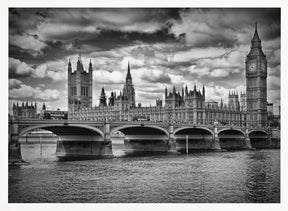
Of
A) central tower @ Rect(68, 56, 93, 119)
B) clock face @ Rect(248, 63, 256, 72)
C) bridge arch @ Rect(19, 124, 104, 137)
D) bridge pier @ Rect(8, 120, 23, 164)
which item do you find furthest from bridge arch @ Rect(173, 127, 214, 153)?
central tower @ Rect(68, 56, 93, 119)

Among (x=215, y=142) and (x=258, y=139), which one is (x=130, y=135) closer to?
(x=215, y=142)

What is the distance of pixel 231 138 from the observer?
44.5 m

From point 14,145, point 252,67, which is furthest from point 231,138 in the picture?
point 14,145

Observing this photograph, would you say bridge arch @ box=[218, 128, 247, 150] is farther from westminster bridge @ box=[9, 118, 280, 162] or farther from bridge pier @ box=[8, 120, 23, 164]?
bridge pier @ box=[8, 120, 23, 164]

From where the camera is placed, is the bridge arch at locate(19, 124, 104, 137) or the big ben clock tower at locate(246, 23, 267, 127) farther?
the big ben clock tower at locate(246, 23, 267, 127)

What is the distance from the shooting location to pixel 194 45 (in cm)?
1680

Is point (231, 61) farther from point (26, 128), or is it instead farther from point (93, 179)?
point (26, 128)

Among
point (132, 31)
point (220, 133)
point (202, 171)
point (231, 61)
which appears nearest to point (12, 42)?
point (132, 31)

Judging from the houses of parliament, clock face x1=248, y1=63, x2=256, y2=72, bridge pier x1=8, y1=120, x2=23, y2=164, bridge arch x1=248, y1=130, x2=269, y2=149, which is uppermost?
clock face x1=248, y1=63, x2=256, y2=72

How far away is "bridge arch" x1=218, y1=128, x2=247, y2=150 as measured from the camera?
43.4 m

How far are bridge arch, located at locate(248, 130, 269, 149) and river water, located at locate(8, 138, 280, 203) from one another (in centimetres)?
2094

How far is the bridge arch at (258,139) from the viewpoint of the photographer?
43.5 m

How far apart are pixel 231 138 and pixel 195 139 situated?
516 centimetres
